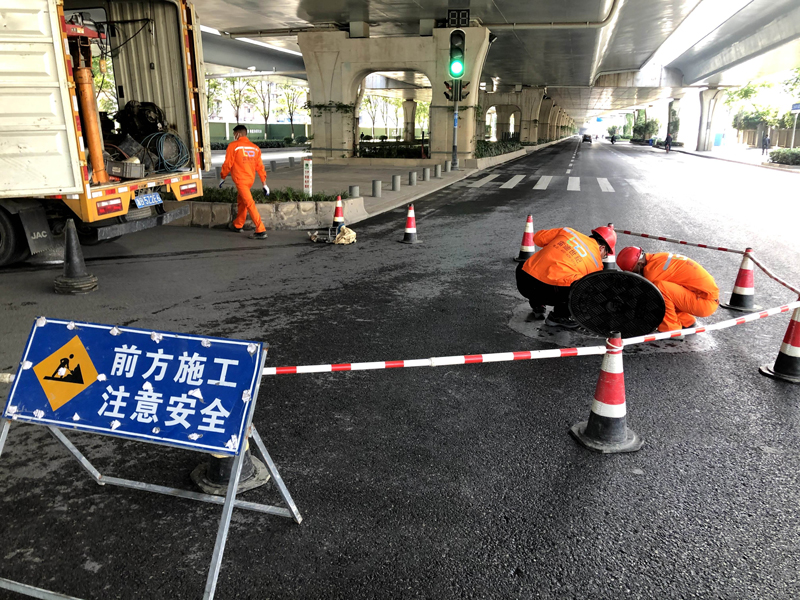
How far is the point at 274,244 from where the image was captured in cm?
1008

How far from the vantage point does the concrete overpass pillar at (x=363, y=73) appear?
1089 inches

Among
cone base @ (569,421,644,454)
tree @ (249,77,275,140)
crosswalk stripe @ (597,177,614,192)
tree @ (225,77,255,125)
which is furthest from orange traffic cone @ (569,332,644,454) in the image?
tree @ (249,77,275,140)

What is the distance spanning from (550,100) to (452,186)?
66287 millimetres

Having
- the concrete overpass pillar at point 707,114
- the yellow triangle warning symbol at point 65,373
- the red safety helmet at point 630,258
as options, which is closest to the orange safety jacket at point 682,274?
the red safety helmet at point 630,258

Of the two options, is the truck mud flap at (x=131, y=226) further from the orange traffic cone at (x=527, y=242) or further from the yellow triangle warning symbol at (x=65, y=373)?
the yellow triangle warning symbol at (x=65, y=373)

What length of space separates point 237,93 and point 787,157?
48.4 m

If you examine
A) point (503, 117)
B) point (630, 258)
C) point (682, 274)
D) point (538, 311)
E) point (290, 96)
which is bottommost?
point (538, 311)

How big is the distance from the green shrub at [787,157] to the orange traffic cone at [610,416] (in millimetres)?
36915

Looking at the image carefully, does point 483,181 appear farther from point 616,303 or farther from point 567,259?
point 616,303

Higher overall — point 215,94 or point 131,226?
point 215,94

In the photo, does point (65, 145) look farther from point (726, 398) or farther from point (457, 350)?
point (726, 398)

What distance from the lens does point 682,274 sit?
5238 millimetres

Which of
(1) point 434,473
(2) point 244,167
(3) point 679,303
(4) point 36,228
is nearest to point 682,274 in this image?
(3) point 679,303

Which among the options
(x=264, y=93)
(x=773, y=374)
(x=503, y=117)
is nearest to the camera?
(x=773, y=374)
